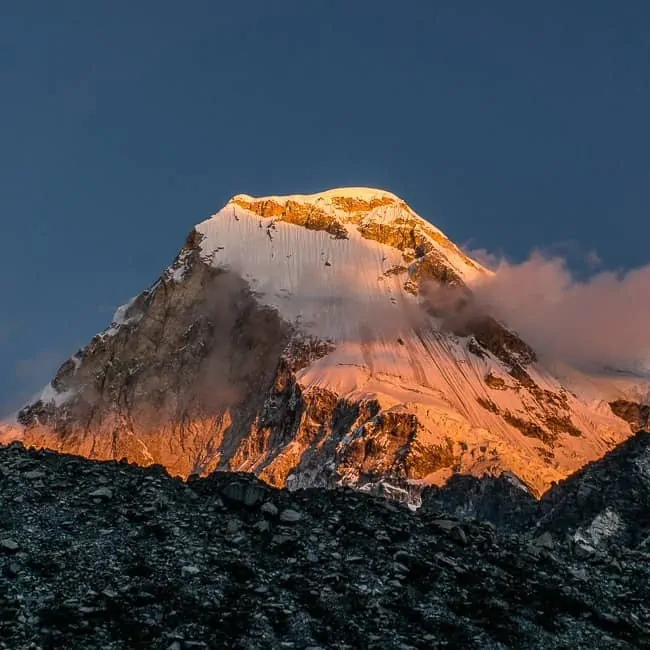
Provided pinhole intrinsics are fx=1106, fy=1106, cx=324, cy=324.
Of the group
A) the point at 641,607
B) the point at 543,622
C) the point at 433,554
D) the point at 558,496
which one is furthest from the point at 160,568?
the point at 558,496

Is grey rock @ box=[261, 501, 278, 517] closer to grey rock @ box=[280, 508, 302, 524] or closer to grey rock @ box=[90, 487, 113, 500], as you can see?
grey rock @ box=[280, 508, 302, 524]

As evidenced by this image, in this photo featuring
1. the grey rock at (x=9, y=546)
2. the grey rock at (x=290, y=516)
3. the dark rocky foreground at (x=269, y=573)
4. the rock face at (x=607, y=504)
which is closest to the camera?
the dark rocky foreground at (x=269, y=573)

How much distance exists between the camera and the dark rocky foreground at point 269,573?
24.0 metres

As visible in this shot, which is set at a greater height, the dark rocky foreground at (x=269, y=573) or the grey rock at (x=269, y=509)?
the grey rock at (x=269, y=509)

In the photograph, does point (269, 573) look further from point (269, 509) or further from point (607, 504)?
point (607, 504)

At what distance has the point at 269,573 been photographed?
87.6 ft

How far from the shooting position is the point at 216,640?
23.3 meters

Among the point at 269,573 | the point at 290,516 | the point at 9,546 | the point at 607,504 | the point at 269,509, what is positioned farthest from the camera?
the point at 607,504

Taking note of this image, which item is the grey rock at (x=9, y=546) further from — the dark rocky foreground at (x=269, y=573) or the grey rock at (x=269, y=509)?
the grey rock at (x=269, y=509)

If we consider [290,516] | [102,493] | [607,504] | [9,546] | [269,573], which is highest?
[607,504]

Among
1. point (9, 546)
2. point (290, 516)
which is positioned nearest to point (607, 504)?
point (290, 516)

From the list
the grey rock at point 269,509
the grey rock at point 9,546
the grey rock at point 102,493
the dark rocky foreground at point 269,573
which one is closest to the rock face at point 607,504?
the dark rocky foreground at point 269,573

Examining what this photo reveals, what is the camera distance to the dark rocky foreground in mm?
23953

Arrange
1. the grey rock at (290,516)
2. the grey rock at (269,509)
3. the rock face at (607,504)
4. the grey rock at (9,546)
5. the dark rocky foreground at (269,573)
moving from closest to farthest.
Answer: the dark rocky foreground at (269,573), the grey rock at (9,546), the grey rock at (290,516), the grey rock at (269,509), the rock face at (607,504)
